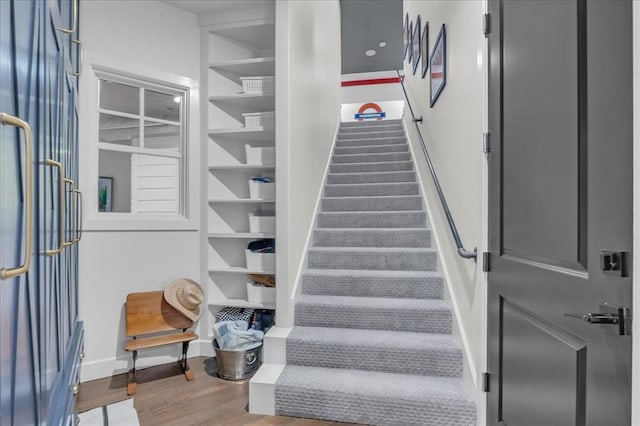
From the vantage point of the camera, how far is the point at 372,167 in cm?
444

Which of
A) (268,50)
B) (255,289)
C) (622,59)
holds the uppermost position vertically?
(268,50)

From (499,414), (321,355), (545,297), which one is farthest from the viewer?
(321,355)

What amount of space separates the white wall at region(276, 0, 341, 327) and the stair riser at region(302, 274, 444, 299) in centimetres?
20

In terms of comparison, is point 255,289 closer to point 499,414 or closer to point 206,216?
point 206,216

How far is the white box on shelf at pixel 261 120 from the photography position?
3.12 metres

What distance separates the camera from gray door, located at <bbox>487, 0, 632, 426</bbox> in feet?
2.99

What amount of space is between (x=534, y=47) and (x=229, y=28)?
2.58 meters

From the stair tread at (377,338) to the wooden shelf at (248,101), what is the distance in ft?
6.20

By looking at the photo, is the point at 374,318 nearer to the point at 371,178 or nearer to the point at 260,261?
the point at 260,261

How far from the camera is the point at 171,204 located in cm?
322

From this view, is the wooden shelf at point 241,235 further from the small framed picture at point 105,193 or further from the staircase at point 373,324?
the small framed picture at point 105,193

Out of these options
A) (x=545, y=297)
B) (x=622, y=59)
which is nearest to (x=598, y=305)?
(x=545, y=297)

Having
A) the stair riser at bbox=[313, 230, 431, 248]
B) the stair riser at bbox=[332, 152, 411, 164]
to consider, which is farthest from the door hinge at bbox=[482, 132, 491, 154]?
the stair riser at bbox=[332, 152, 411, 164]

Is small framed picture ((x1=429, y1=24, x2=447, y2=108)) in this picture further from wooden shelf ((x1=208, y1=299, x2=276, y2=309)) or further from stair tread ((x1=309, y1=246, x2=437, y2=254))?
wooden shelf ((x1=208, y1=299, x2=276, y2=309))
